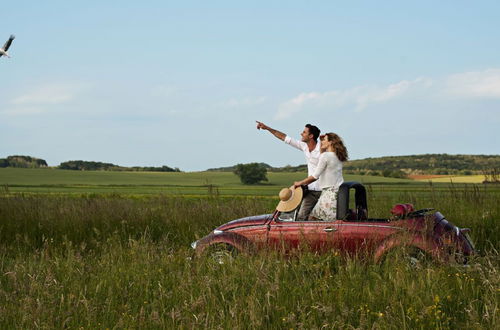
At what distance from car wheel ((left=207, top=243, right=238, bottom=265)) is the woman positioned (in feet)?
4.03

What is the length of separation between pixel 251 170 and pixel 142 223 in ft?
193

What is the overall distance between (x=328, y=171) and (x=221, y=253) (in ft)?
6.43

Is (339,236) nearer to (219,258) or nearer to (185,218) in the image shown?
(219,258)

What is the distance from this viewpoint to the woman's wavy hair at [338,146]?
8344mm

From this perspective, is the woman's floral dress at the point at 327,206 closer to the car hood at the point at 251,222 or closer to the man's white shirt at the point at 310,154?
the car hood at the point at 251,222

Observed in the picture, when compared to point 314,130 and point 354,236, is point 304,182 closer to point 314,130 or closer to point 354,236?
point 354,236

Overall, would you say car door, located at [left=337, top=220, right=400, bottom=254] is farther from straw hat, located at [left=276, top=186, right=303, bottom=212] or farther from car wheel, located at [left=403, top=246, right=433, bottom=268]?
straw hat, located at [left=276, top=186, right=303, bottom=212]

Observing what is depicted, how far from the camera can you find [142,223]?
12430 mm

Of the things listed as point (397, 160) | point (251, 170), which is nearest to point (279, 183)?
point (251, 170)

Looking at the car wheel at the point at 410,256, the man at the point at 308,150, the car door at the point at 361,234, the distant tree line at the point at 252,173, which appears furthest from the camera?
the distant tree line at the point at 252,173

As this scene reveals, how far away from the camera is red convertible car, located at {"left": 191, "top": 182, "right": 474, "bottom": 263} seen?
7.14 meters

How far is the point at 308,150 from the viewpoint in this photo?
10.3 m

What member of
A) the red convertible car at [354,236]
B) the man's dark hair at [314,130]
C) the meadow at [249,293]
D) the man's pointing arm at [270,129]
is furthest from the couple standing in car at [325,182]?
the man's pointing arm at [270,129]

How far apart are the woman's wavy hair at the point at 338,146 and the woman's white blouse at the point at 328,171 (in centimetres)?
12
